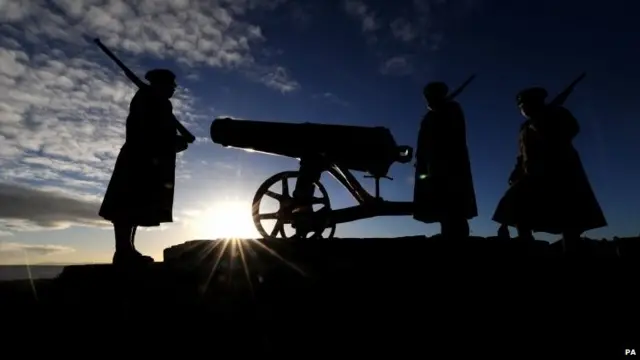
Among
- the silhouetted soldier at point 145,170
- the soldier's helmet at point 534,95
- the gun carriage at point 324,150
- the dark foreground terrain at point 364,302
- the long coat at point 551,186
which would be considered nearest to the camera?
the dark foreground terrain at point 364,302

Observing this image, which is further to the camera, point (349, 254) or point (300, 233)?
point (300, 233)

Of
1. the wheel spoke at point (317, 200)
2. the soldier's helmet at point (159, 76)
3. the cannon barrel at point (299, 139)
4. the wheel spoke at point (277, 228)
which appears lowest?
the wheel spoke at point (277, 228)

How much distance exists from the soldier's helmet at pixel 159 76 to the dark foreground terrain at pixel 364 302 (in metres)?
2.53

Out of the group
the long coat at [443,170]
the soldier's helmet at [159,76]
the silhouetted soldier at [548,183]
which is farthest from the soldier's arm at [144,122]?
the silhouetted soldier at [548,183]

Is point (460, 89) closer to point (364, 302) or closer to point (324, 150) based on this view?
point (324, 150)

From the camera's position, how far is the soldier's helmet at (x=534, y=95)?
5.59m

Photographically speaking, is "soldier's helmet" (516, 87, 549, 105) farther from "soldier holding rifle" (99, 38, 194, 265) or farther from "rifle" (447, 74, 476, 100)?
"soldier holding rifle" (99, 38, 194, 265)

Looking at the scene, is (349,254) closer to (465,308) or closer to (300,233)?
(465,308)

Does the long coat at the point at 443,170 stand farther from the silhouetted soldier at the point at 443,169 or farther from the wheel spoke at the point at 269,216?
the wheel spoke at the point at 269,216

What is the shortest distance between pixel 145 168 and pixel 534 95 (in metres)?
5.17

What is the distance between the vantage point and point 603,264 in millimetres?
4520

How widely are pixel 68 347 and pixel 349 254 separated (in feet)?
8.56

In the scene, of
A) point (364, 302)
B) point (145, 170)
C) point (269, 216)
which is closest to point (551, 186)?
point (364, 302)

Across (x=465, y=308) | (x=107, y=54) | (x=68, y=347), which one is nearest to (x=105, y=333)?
(x=68, y=347)
